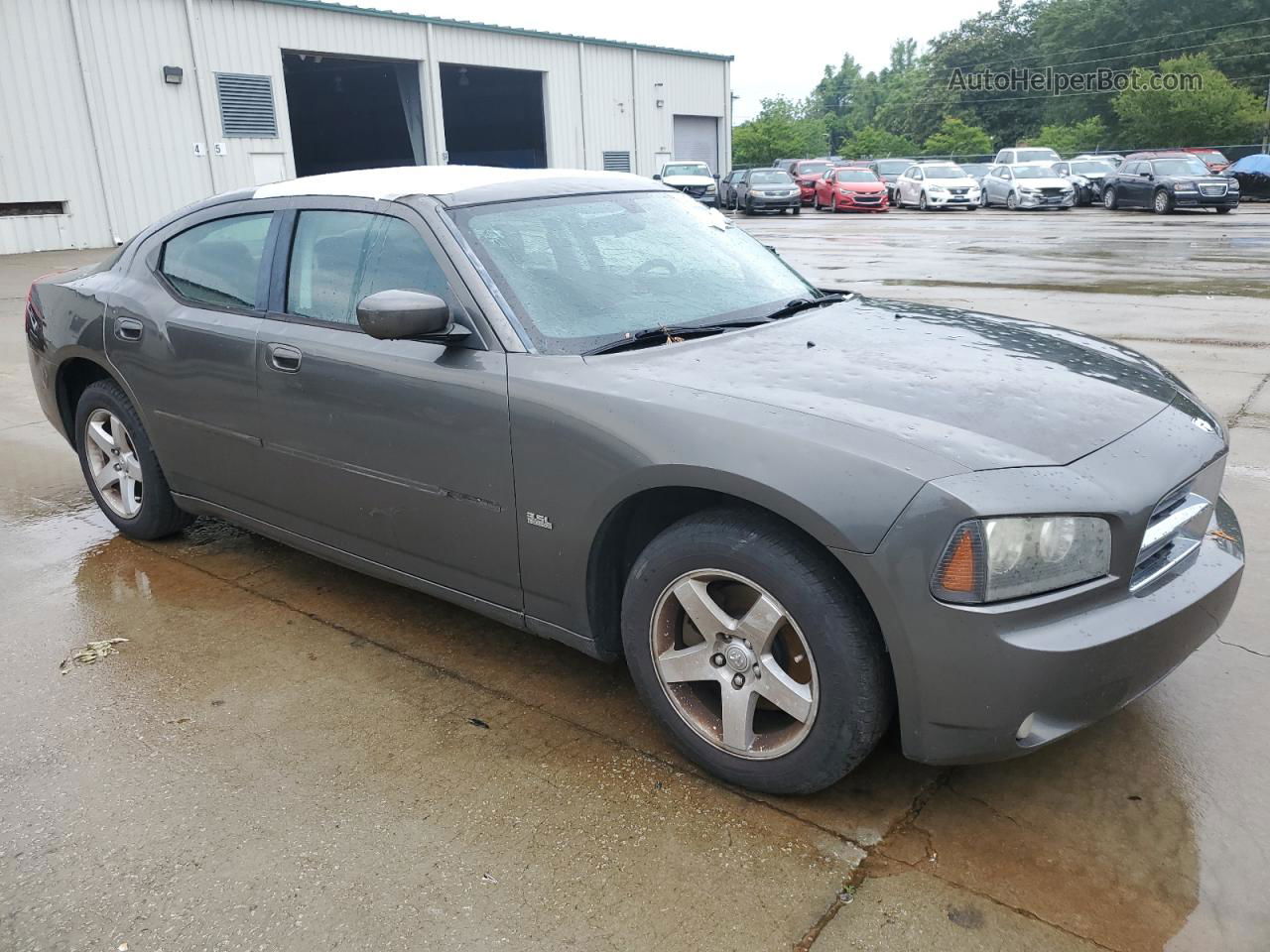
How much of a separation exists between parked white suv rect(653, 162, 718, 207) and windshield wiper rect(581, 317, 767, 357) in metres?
29.3

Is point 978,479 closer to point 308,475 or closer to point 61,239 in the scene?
point 308,475

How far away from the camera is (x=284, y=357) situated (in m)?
3.68

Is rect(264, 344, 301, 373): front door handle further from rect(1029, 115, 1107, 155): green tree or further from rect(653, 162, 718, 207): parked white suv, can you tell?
rect(1029, 115, 1107, 155): green tree

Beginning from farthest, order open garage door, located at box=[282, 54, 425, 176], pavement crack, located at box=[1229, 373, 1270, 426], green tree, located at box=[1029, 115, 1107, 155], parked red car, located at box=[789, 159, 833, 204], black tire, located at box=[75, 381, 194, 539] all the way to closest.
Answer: green tree, located at box=[1029, 115, 1107, 155]
parked red car, located at box=[789, 159, 833, 204]
open garage door, located at box=[282, 54, 425, 176]
pavement crack, located at box=[1229, 373, 1270, 426]
black tire, located at box=[75, 381, 194, 539]

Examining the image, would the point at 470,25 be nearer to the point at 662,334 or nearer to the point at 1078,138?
the point at 662,334

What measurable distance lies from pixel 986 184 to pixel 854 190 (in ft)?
13.7

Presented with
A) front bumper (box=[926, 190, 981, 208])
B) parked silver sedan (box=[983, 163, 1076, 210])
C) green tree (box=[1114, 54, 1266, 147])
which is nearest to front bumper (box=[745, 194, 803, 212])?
front bumper (box=[926, 190, 981, 208])

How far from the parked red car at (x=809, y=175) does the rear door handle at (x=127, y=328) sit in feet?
114

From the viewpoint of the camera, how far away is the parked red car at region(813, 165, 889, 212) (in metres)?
34.2

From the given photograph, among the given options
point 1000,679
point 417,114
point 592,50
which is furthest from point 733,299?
point 592,50

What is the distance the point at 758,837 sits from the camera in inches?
102

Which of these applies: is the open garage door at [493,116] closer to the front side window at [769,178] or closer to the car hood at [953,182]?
the front side window at [769,178]

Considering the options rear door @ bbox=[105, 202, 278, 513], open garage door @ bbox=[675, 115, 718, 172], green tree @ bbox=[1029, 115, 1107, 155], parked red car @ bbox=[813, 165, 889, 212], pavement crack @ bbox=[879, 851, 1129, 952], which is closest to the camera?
pavement crack @ bbox=[879, 851, 1129, 952]

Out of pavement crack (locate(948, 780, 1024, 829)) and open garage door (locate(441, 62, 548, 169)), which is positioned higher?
open garage door (locate(441, 62, 548, 169))
